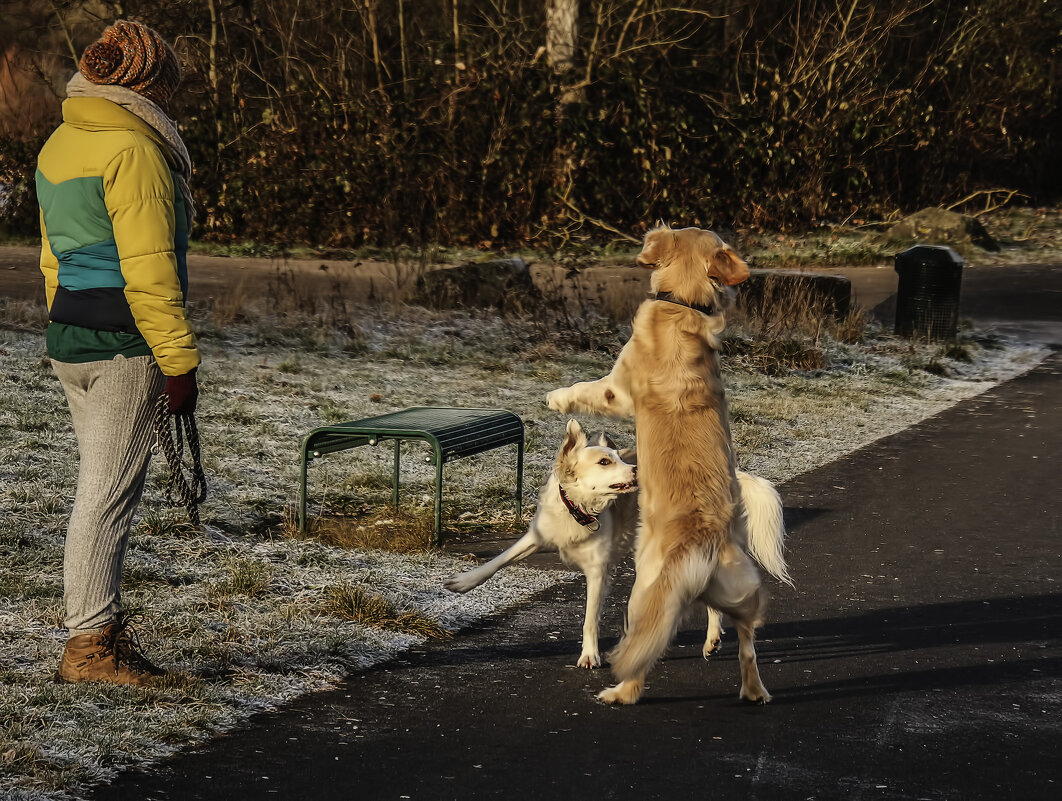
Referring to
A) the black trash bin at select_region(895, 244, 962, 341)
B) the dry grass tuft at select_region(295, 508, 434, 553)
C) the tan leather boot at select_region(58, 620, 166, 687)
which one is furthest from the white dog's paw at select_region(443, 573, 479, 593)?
the black trash bin at select_region(895, 244, 962, 341)

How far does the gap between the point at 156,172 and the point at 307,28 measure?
59.4 ft

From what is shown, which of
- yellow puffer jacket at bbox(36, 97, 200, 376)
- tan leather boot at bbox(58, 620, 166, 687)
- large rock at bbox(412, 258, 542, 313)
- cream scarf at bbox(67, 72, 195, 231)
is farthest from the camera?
large rock at bbox(412, 258, 542, 313)

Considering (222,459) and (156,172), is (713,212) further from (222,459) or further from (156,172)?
(156,172)

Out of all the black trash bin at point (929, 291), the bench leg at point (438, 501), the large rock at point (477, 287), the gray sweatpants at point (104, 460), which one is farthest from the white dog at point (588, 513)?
the black trash bin at point (929, 291)

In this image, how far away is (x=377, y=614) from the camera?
Answer: 5.88 meters

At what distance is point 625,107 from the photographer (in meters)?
21.1

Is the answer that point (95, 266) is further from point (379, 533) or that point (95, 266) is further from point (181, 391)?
point (379, 533)

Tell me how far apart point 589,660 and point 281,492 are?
3314 mm

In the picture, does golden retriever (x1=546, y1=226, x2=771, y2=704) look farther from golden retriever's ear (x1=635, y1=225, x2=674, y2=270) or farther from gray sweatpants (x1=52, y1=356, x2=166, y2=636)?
gray sweatpants (x1=52, y1=356, x2=166, y2=636)

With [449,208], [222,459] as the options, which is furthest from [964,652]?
[449,208]

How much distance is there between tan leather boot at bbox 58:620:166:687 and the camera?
4.81 m

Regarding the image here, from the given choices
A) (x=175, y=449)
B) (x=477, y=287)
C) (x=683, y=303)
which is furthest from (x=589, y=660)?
(x=477, y=287)

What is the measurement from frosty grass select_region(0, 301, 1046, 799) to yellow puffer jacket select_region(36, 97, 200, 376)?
1216mm

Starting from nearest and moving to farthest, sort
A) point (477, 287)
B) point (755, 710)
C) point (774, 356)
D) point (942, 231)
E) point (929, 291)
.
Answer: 1. point (755, 710)
2. point (774, 356)
3. point (929, 291)
4. point (477, 287)
5. point (942, 231)
